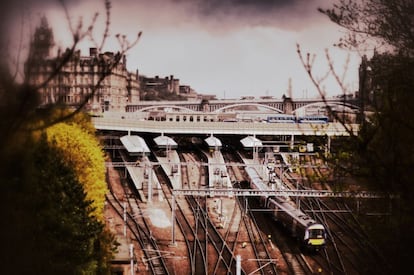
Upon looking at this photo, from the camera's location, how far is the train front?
1234 centimetres

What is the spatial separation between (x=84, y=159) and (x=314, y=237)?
597cm

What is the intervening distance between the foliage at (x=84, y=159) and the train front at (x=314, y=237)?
5.13 m

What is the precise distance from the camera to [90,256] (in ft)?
24.1

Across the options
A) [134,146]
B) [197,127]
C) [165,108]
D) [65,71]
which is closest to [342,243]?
[134,146]

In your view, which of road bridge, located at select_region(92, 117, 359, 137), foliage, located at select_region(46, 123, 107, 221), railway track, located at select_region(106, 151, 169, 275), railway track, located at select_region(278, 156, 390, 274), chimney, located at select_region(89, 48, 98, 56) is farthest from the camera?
road bridge, located at select_region(92, 117, 359, 137)

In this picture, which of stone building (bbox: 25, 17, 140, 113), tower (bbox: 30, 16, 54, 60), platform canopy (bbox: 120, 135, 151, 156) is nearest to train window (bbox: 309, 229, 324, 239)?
platform canopy (bbox: 120, 135, 151, 156)

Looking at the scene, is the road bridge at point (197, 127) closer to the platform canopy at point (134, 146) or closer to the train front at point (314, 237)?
the platform canopy at point (134, 146)

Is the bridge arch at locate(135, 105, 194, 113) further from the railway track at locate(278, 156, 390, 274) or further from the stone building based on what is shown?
the stone building

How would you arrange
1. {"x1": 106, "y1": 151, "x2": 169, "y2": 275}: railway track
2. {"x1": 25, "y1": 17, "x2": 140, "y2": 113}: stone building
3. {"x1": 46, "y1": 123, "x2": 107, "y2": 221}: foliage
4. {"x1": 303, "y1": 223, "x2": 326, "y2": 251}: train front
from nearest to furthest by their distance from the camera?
{"x1": 25, "y1": 17, "x2": 140, "y2": 113}: stone building → {"x1": 46, "y1": 123, "x2": 107, "y2": 221}: foliage → {"x1": 106, "y1": 151, "x2": 169, "y2": 275}: railway track → {"x1": 303, "y1": 223, "x2": 326, "y2": 251}: train front

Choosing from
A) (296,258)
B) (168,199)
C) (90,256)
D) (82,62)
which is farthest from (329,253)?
(82,62)

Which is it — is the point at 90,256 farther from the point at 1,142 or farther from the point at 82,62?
the point at 1,142

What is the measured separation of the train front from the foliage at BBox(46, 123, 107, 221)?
5.13 metres

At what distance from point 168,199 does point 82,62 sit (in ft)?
48.3

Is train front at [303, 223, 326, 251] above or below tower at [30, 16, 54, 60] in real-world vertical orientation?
below
